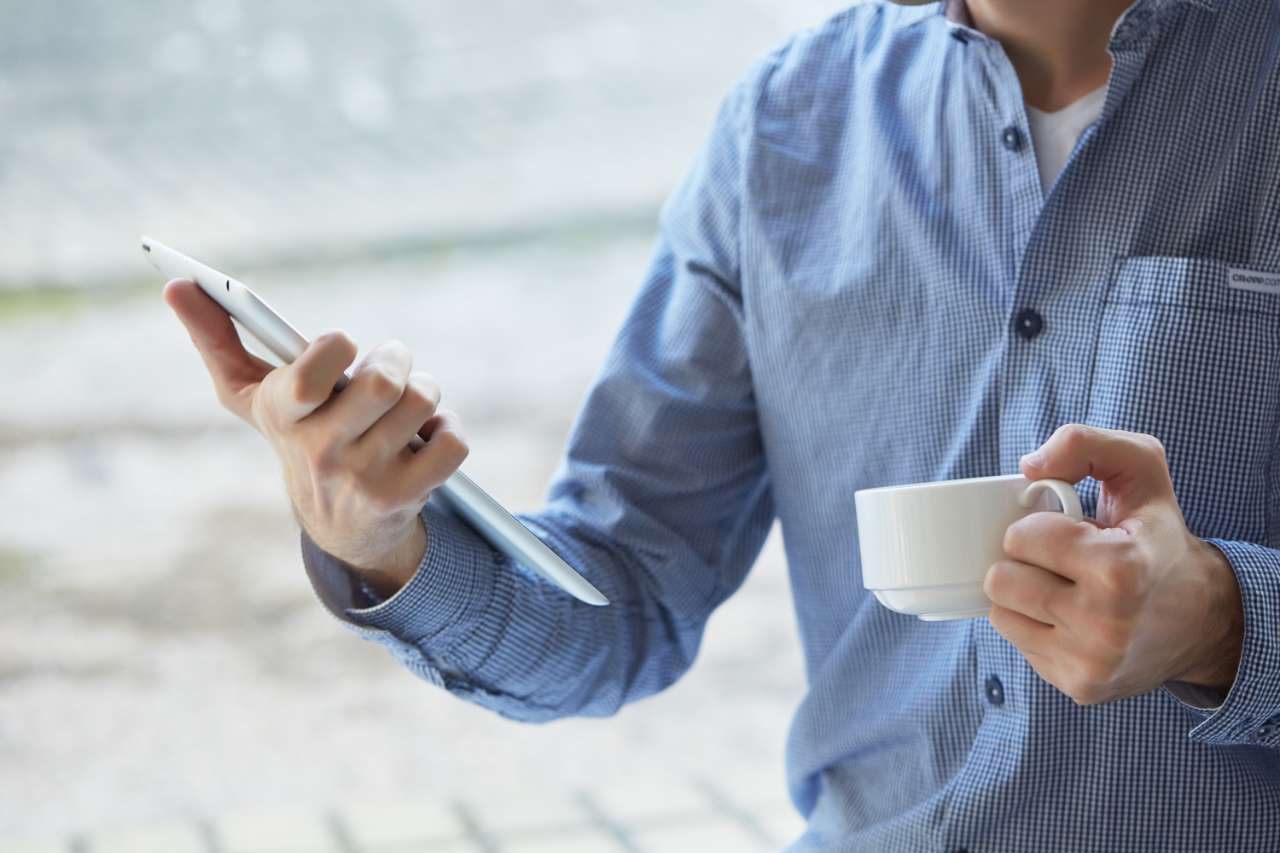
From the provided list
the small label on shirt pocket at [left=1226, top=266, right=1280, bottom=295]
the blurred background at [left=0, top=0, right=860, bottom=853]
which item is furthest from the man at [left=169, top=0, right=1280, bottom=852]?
the blurred background at [left=0, top=0, right=860, bottom=853]

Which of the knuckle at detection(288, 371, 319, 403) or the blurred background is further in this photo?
the blurred background

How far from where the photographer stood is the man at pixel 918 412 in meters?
0.81

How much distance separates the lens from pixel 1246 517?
919 mm

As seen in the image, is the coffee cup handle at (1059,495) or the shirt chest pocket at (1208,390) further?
the shirt chest pocket at (1208,390)

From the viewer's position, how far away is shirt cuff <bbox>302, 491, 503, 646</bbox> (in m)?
0.93

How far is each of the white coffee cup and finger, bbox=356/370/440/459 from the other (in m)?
→ 0.26

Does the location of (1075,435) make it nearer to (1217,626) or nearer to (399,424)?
(1217,626)

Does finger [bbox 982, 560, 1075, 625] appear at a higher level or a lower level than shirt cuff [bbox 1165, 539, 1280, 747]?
higher

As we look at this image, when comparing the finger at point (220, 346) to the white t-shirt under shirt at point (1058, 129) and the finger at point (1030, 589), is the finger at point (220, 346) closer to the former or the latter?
the finger at point (1030, 589)

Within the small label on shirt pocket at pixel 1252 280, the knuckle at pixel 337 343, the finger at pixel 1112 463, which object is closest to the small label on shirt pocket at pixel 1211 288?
the small label on shirt pocket at pixel 1252 280

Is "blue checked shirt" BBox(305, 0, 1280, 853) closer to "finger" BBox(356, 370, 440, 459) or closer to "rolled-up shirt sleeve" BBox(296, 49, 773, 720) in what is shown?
"rolled-up shirt sleeve" BBox(296, 49, 773, 720)

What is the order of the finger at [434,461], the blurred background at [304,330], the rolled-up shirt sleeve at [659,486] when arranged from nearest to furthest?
the finger at [434,461]
the rolled-up shirt sleeve at [659,486]
the blurred background at [304,330]

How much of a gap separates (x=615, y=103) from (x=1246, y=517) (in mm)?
1337

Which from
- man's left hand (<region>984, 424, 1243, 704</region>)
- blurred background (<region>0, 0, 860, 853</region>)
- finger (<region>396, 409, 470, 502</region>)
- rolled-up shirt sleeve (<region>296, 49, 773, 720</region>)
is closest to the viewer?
man's left hand (<region>984, 424, 1243, 704</region>)
